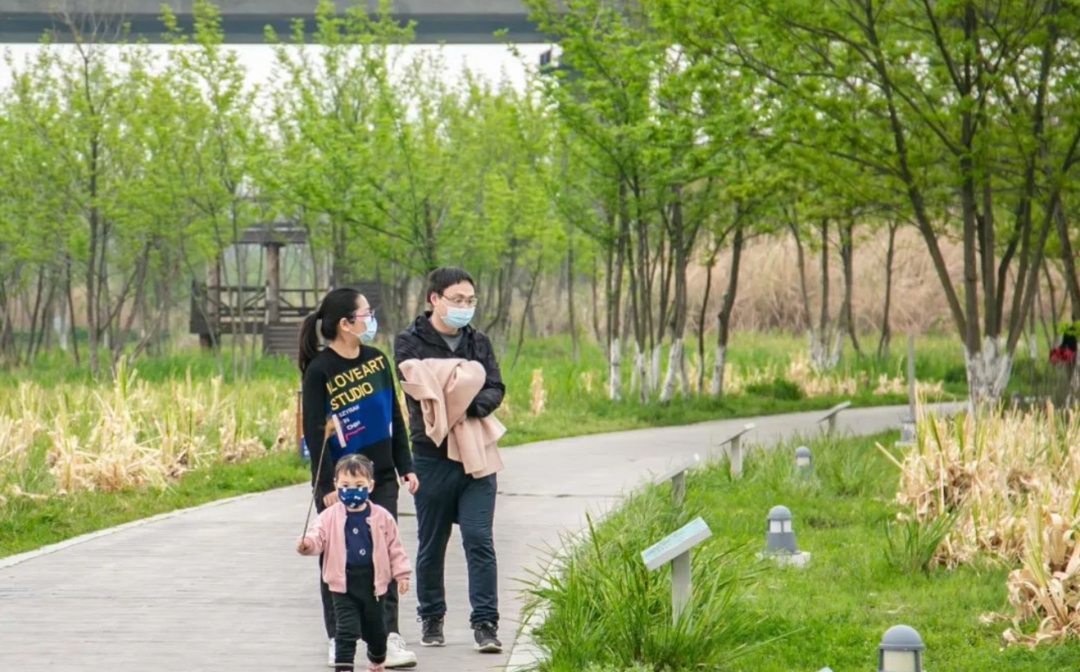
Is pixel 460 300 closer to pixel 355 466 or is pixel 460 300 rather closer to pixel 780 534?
pixel 355 466

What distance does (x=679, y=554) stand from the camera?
730cm

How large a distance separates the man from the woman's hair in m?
0.41

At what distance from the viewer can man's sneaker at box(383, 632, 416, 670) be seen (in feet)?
25.7

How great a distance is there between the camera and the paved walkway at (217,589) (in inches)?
324

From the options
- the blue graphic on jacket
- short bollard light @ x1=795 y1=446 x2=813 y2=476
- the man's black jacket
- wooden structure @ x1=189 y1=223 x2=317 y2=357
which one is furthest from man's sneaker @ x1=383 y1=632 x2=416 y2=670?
wooden structure @ x1=189 y1=223 x2=317 y2=357

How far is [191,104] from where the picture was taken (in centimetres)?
2886

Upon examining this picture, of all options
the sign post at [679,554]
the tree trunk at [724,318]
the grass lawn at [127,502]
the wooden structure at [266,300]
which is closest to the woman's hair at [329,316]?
the sign post at [679,554]

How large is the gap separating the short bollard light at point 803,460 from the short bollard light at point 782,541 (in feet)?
13.3

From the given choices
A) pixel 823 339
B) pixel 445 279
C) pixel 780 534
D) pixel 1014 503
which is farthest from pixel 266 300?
Result: pixel 445 279

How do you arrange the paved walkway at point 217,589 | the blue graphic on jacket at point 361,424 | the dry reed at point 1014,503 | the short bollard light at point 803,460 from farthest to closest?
the short bollard light at point 803,460 < the dry reed at point 1014,503 < the paved walkway at point 217,589 < the blue graphic on jacket at point 361,424

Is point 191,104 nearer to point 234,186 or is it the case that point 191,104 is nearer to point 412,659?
point 234,186

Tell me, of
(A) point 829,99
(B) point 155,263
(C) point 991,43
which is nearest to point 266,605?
(A) point 829,99

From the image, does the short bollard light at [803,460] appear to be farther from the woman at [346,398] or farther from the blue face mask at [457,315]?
the woman at [346,398]

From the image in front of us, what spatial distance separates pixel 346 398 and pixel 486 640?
133 cm
